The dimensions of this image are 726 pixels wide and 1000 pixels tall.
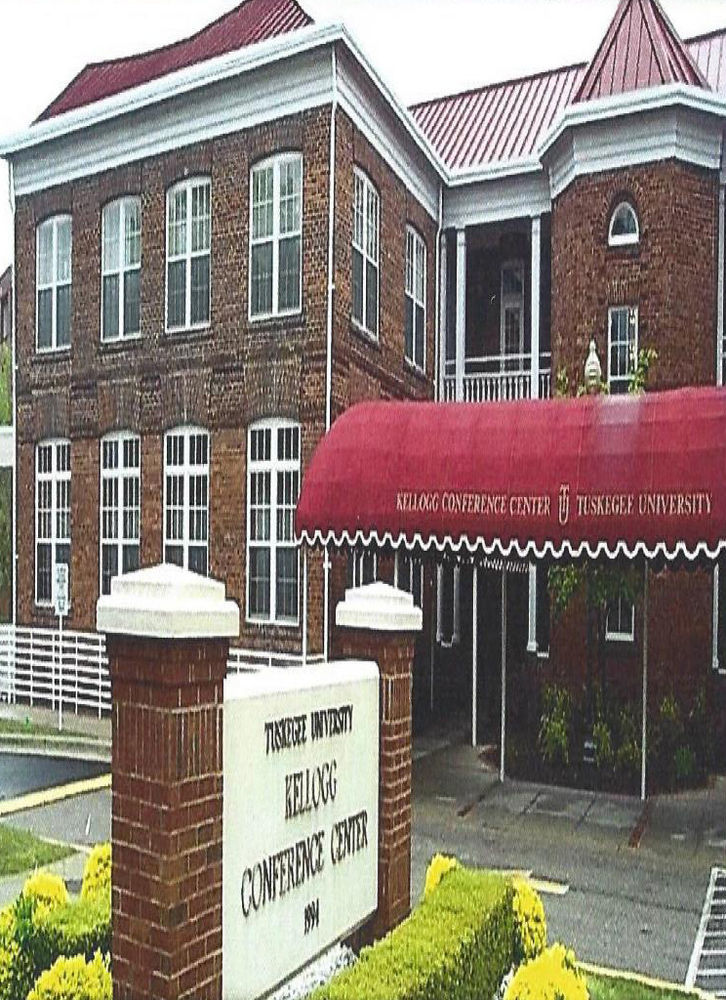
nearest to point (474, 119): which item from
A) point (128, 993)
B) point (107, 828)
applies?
point (107, 828)

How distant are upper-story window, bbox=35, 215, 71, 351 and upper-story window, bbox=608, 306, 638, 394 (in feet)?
27.8

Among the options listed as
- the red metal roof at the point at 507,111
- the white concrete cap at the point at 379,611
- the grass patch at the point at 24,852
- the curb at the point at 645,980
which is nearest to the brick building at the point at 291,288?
the red metal roof at the point at 507,111

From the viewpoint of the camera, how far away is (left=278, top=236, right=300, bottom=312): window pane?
1319 centimetres

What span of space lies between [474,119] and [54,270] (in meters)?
8.58

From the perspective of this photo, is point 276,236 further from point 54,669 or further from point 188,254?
point 54,669

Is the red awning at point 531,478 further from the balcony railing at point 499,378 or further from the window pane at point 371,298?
the balcony railing at point 499,378

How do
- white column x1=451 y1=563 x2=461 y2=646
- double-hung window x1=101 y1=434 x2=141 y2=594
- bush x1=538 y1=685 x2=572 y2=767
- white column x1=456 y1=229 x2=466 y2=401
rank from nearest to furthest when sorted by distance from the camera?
bush x1=538 y1=685 x2=572 y2=767, double-hung window x1=101 y1=434 x2=141 y2=594, white column x1=451 y1=563 x2=461 y2=646, white column x1=456 y1=229 x2=466 y2=401

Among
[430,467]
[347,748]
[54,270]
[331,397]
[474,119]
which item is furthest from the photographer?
[474,119]

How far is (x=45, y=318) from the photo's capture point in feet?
53.2

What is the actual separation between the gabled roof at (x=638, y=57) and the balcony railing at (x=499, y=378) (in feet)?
13.6

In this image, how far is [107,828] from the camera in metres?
9.21

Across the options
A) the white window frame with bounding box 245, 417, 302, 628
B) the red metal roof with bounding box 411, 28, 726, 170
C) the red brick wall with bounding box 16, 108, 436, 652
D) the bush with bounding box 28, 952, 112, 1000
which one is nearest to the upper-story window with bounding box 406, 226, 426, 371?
the red brick wall with bounding box 16, 108, 436, 652

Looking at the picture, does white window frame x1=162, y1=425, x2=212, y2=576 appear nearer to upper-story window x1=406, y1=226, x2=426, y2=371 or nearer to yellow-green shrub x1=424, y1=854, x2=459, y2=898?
upper-story window x1=406, y1=226, x2=426, y2=371

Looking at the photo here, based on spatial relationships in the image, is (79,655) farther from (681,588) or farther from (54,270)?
(681,588)
